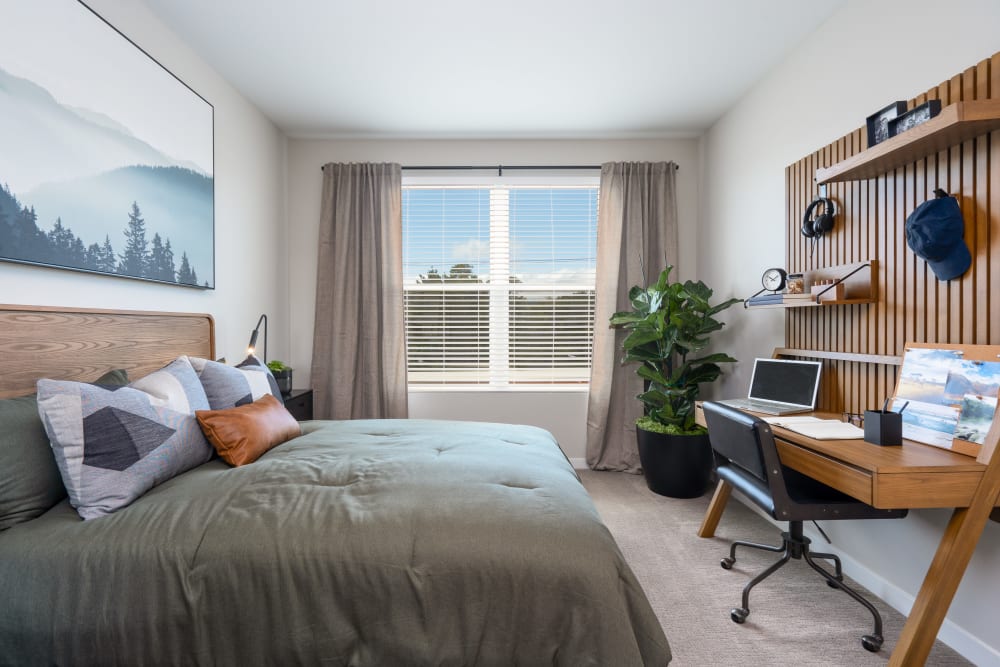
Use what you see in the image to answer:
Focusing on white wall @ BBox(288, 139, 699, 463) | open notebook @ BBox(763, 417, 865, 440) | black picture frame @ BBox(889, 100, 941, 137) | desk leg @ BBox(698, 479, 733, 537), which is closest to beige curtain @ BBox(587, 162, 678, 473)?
white wall @ BBox(288, 139, 699, 463)

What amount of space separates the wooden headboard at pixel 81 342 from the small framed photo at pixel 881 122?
3272 mm

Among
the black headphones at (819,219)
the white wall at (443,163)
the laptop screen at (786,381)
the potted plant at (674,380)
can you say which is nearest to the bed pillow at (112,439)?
the white wall at (443,163)

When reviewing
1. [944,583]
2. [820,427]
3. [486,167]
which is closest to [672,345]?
[820,427]

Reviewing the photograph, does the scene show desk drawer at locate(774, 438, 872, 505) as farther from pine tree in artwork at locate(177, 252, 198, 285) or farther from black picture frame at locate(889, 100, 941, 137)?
pine tree in artwork at locate(177, 252, 198, 285)

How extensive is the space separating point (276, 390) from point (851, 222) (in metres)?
3.01

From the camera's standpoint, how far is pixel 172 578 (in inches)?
50.0

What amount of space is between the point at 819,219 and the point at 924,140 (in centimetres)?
76

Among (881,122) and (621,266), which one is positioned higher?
(881,122)

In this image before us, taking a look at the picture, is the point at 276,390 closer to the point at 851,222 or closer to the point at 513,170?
the point at 513,170

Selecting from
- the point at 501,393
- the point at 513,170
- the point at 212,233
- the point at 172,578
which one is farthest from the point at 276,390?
the point at 513,170

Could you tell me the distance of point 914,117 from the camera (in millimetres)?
1707

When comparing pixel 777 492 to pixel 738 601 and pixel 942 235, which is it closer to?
pixel 738 601

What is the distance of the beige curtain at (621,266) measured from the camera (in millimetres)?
3834

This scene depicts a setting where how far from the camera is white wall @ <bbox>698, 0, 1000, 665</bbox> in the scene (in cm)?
170
